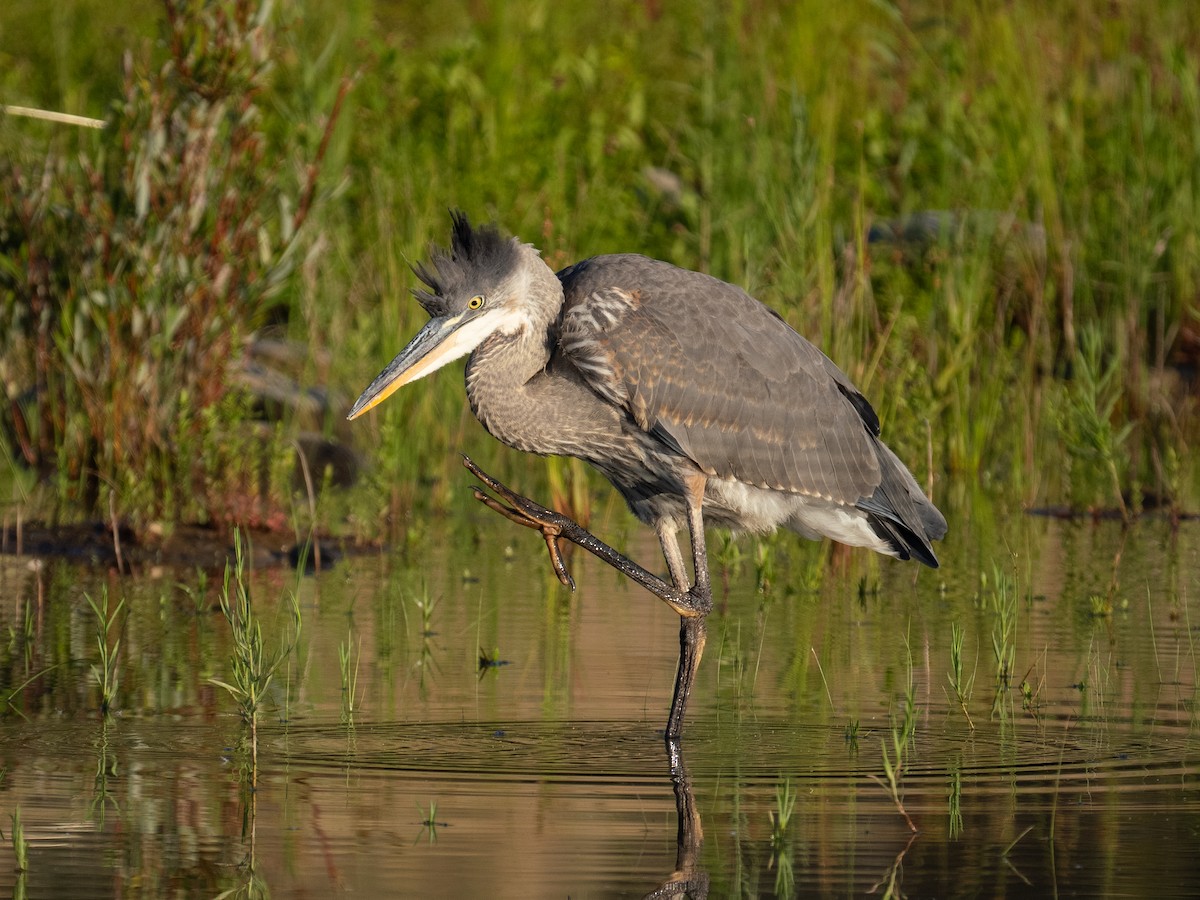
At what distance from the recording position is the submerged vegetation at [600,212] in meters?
9.12

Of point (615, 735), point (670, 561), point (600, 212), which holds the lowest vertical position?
point (615, 735)

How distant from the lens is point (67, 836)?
472cm

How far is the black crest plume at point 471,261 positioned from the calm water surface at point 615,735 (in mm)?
1329

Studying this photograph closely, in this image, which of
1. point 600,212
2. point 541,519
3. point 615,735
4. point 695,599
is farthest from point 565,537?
point 600,212

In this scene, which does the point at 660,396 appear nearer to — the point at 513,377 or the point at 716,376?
the point at 716,376

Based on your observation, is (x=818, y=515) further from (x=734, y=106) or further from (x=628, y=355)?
(x=734, y=106)

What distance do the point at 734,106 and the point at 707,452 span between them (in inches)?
256

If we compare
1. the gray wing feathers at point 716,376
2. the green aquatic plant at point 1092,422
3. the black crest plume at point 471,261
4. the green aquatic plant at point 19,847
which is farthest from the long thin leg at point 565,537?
the green aquatic plant at point 1092,422

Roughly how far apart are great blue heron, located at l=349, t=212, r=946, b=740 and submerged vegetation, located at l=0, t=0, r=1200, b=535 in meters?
0.76

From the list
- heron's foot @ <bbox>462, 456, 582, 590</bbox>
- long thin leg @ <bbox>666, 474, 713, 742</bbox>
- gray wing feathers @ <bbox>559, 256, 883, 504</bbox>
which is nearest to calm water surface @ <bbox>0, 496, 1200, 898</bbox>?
long thin leg @ <bbox>666, 474, 713, 742</bbox>

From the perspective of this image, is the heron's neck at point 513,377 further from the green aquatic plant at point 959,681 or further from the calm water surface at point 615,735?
the green aquatic plant at point 959,681

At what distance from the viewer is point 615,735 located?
6.08m

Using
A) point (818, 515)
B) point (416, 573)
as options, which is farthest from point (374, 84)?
point (818, 515)

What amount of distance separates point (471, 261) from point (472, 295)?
4.5 inches
